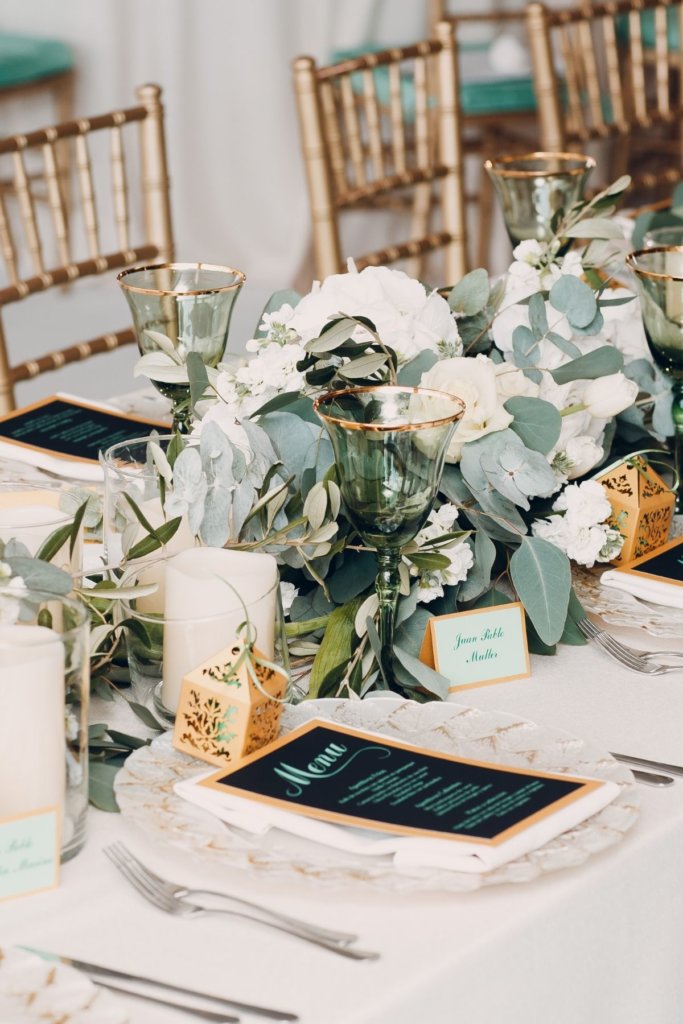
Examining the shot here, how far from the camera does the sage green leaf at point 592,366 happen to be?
1026 millimetres

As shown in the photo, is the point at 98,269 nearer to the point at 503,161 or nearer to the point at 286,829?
the point at 503,161

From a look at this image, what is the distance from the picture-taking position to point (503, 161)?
161 centimetres

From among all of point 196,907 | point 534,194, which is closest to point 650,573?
point 196,907

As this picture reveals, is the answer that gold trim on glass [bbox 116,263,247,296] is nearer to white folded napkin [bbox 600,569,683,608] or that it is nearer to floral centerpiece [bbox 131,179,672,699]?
floral centerpiece [bbox 131,179,672,699]

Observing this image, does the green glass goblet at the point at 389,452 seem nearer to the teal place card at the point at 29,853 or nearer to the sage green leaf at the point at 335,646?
the sage green leaf at the point at 335,646

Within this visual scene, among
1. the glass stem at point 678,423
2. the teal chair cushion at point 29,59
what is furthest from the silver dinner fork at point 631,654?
the teal chair cushion at point 29,59

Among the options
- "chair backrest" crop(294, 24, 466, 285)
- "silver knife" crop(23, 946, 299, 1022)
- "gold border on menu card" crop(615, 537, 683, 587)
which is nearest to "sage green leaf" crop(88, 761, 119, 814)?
"silver knife" crop(23, 946, 299, 1022)

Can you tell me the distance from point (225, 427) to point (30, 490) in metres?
0.16

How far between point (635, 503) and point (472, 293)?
8.8 inches

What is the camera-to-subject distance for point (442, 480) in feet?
3.19

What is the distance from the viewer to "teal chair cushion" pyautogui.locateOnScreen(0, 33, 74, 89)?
4.21 m

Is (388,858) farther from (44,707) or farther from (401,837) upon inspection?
(44,707)

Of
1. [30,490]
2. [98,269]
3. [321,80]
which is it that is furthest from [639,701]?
[321,80]

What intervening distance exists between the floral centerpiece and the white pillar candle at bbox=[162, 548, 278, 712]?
0.04 metres
